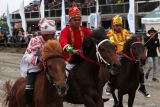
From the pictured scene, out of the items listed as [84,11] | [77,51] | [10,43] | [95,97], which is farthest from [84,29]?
[84,11]

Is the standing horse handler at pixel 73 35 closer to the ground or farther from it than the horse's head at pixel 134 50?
farther from it

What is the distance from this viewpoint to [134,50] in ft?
31.1

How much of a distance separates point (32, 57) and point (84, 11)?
38954 mm

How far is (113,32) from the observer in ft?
32.4

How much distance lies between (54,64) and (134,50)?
12.4 feet

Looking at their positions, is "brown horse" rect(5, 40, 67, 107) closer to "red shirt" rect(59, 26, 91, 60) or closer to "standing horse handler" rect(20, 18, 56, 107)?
"standing horse handler" rect(20, 18, 56, 107)

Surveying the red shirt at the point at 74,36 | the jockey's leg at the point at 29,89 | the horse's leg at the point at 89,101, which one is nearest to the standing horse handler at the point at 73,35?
the red shirt at the point at 74,36

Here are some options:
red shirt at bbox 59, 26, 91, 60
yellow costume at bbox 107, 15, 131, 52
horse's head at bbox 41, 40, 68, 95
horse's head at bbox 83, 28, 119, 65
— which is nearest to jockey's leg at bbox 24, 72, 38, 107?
horse's head at bbox 41, 40, 68, 95

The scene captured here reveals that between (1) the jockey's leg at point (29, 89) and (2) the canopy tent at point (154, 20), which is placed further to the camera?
(2) the canopy tent at point (154, 20)

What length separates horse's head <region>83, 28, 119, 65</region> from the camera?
745cm

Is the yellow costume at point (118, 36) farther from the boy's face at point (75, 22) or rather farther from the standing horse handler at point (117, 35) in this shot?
the boy's face at point (75, 22)

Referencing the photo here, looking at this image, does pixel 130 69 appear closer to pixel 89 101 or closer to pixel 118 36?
pixel 118 36

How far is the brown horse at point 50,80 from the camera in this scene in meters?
5.85

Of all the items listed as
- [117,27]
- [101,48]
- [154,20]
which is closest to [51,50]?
[101,48]
